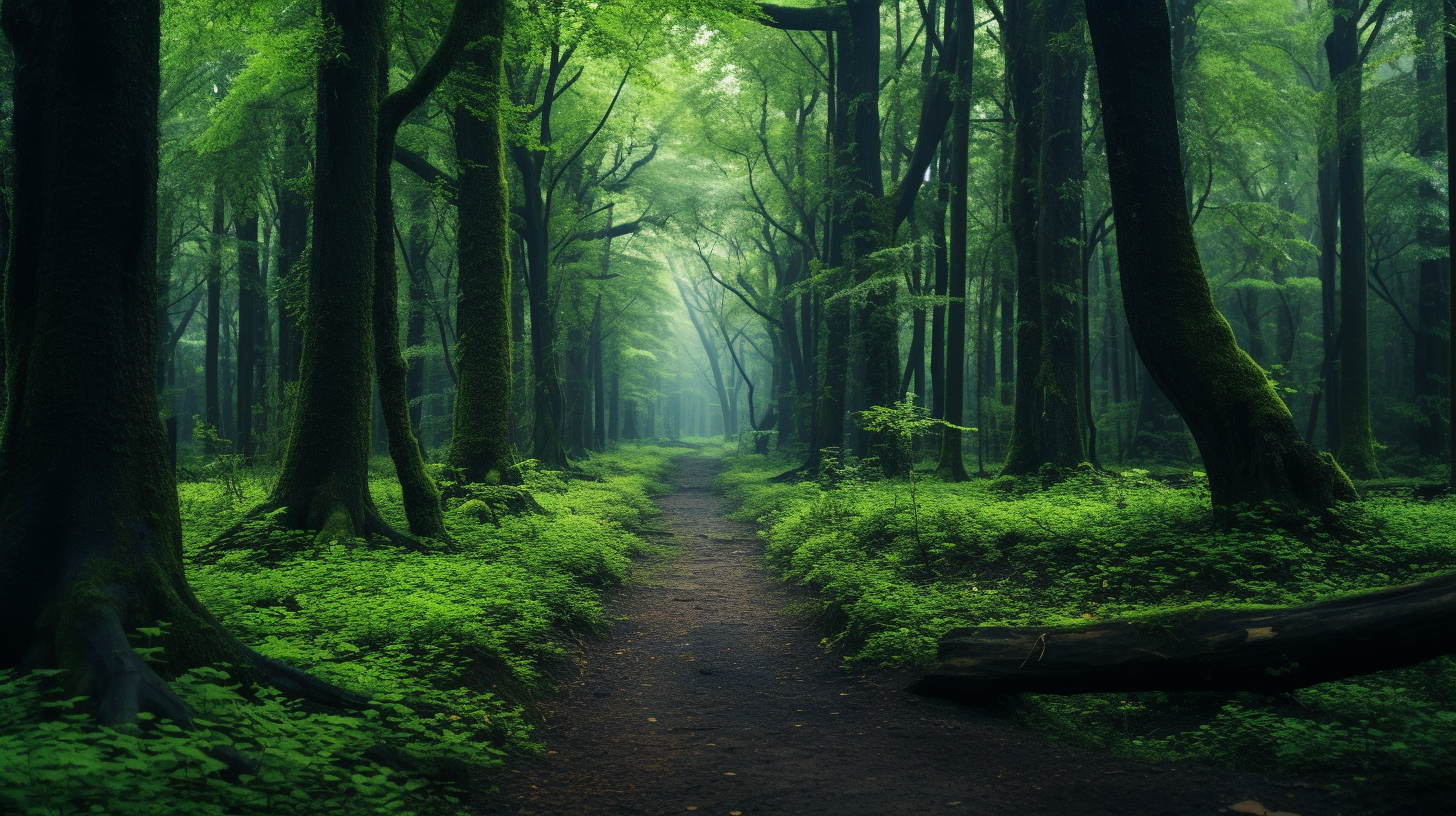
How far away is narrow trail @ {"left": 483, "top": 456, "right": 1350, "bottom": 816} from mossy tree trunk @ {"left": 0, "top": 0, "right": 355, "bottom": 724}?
1.71 meters

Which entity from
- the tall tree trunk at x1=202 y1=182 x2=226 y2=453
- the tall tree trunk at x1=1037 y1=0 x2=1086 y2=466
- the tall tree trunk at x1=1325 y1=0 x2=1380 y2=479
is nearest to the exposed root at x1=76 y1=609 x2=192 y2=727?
the tall tree trunk at x1=1037 y1=0 x2=1086 y2=466

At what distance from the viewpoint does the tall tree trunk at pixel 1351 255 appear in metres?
15.5

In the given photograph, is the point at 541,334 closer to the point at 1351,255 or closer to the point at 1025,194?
the point at 1025,194

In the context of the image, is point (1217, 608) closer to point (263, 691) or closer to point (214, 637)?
point (263, 691)

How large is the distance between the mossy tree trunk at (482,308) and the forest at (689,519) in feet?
0.23

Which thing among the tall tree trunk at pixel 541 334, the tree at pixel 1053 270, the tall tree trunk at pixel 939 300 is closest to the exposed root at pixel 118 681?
the tree at pixel 1053 270

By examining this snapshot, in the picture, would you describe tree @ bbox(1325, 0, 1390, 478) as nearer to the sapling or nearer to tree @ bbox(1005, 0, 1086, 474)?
tree @ bbox(1005, 0, 1086, 474)

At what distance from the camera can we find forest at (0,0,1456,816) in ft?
12.3

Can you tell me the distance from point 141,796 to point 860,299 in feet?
48.4

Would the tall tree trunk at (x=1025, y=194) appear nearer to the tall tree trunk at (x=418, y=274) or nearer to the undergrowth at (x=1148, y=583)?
the undergrowth at (x=1148, y=583)

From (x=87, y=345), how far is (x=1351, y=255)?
69.8ft

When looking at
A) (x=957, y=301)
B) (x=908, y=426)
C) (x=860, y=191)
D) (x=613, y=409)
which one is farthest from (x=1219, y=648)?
(x=613, y=409)

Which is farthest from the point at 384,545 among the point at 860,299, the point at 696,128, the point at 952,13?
the point at 696,128

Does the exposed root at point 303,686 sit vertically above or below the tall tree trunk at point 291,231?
below
